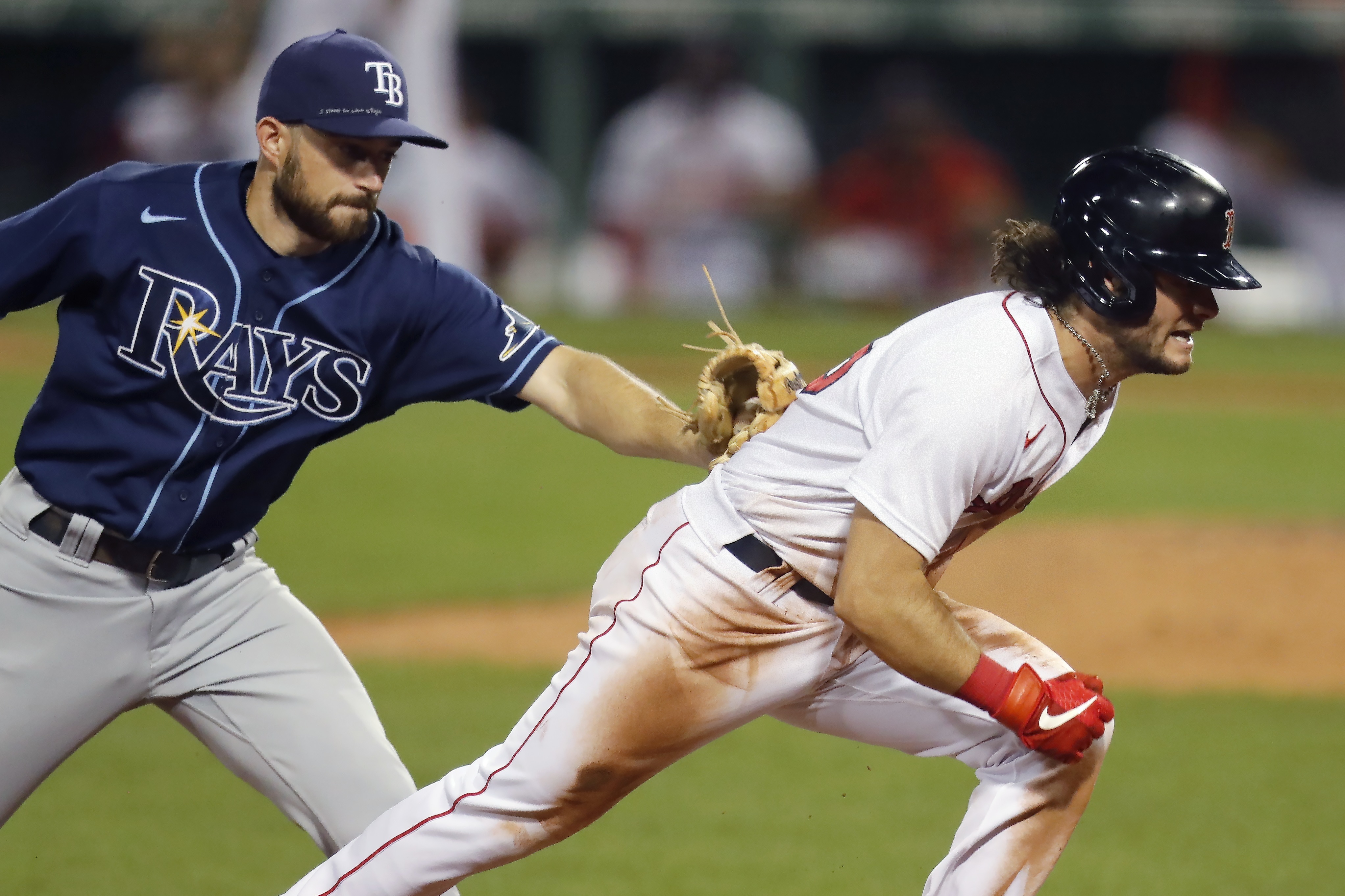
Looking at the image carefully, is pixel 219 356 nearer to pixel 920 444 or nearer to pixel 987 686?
pixel 920 444

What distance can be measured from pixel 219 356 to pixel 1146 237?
72.2 inches

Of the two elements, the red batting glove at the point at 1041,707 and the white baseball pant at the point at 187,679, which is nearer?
the red batting glove at the point at 1041,707

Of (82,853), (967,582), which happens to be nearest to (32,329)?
(967,582)

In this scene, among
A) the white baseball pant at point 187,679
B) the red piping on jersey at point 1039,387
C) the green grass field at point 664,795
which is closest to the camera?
the red piping on jersey at point 1039,387

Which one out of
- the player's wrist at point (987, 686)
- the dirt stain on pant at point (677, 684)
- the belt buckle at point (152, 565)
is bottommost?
the belt buckle at point (152, 565)

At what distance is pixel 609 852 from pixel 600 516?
17.4ft

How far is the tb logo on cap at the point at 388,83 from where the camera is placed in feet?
11.3

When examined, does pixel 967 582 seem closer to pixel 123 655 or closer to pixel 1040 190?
pixel 123 655

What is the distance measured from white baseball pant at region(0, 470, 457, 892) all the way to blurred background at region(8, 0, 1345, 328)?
31.2ft

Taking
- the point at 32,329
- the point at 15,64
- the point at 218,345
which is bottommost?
the point at 32,329

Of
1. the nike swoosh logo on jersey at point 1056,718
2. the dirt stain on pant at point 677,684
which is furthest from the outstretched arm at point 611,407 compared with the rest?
the nike swoosh logo on jersey at point 1056,718

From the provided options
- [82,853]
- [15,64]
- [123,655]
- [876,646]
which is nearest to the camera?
[876,646]

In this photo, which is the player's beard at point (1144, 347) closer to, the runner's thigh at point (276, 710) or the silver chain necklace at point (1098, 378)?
the silver chain necklace at point (1098, 378)

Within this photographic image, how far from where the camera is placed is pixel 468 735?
5.86 metres
